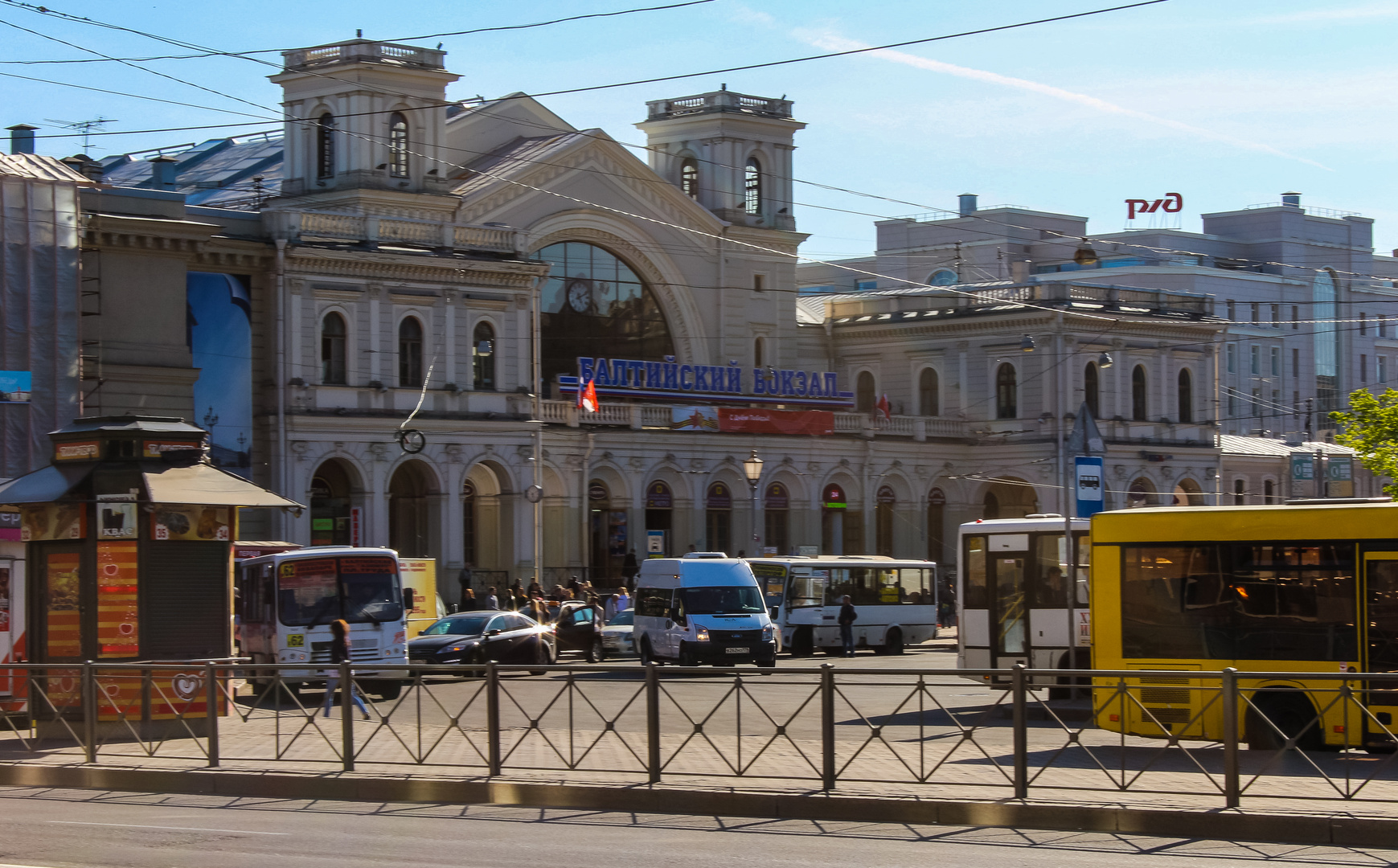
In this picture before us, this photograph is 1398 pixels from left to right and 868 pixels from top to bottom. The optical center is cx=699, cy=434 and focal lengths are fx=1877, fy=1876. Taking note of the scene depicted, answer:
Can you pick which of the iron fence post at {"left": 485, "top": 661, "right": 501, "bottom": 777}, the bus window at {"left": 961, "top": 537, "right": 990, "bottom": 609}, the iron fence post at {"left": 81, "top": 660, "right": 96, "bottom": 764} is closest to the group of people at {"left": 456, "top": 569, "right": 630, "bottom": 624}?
the bus window at {"left": 961, "top": 537, "right": 990, "bottom": 609}

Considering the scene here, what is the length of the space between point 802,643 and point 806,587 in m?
1.31

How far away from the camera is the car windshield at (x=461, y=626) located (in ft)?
115

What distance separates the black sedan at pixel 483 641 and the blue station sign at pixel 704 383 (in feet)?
70.9

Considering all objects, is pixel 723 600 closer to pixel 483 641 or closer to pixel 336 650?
pixel 483 641

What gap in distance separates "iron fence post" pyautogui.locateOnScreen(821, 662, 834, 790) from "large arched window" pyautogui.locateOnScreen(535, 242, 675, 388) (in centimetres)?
4689

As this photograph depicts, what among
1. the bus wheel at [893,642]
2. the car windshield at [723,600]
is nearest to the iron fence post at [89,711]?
the car windshield at [723,600]

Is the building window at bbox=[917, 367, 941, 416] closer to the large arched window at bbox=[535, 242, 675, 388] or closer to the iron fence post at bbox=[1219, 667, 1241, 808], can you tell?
the large arched window at bbox=[535, 242, 675, 388]

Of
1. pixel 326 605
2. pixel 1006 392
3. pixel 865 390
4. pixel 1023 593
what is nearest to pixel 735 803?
pixel 1023 593

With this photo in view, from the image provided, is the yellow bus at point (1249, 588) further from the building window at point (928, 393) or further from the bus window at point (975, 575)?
the building window at point (928, 393)

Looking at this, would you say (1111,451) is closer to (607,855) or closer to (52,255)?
(52,255)

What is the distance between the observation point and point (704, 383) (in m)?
62.9

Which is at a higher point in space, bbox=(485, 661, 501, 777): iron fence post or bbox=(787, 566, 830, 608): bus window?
bbox=(485, 661, 501, 777): iron fence post

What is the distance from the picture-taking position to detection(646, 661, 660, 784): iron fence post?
1669cm

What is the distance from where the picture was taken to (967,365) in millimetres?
72625
